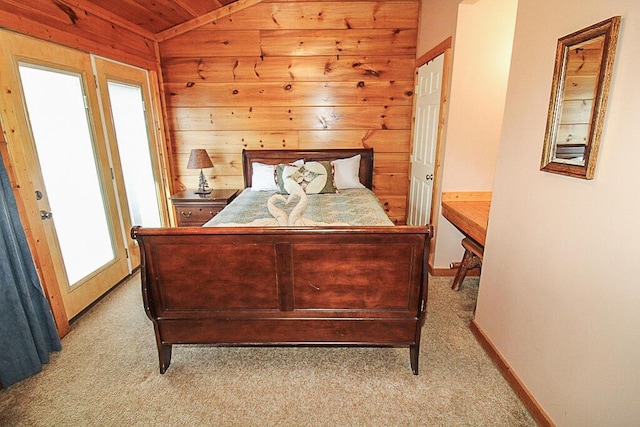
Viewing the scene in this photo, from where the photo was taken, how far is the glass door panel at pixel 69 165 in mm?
2154

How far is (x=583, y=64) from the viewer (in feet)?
4.33

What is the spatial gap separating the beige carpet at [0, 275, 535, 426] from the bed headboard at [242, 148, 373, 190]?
206cm

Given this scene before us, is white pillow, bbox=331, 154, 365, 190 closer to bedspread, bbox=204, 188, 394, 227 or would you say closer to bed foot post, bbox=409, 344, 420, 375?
bedspread, bbox=204, 188, 394, 227

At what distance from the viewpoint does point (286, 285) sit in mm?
1789

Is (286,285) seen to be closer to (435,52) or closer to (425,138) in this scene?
(425,138)

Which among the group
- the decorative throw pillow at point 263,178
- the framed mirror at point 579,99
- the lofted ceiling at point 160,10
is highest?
the lofted ceiling at point 160,10

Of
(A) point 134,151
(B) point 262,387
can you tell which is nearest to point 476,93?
(B) point 262,387

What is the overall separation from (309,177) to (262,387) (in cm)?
205

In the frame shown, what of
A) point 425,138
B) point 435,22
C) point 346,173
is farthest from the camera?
point 346,173

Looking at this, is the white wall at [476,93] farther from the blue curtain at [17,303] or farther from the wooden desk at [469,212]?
the blue curtain at [17,303]

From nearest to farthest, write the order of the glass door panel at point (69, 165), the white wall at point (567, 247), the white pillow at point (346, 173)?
1. the white wall at point (567, 247)
2. the glass door panel at point (69, 165)
3. the white pillow at point (346, 173)

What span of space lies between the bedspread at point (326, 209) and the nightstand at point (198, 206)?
11.5 inches

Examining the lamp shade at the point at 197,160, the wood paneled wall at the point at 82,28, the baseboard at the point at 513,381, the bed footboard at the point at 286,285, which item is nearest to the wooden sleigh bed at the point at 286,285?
the bed footboard at the point at 286,285

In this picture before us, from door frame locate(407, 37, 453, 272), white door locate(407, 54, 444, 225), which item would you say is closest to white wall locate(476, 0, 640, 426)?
door frame locate(407, 37, 453, 272)
